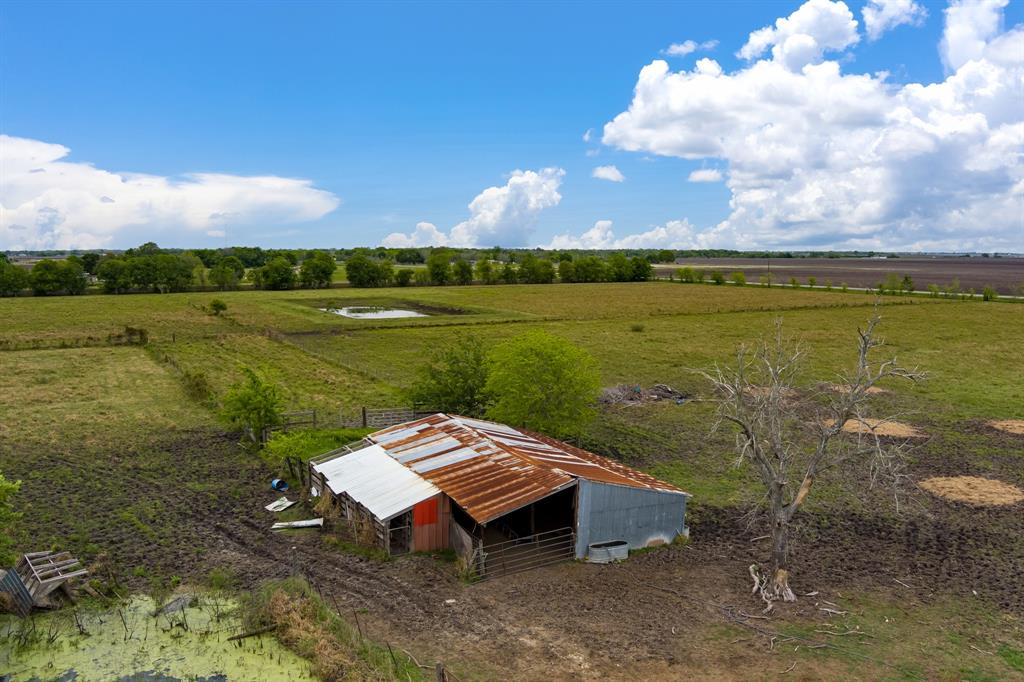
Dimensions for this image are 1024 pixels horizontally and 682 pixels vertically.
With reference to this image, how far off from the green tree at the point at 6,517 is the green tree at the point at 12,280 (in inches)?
4518

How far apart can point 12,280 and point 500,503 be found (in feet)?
413

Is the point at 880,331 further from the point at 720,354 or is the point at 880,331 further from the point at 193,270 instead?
the point at 193,270

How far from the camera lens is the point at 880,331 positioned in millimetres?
73938

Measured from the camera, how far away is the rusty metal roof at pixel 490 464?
1925 cm

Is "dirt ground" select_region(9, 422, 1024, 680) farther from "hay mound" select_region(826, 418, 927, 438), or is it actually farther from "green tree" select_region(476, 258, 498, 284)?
"green tree" select_region(476, 258, 498, 284)

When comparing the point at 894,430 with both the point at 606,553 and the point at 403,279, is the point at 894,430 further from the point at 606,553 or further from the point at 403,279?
the point at 403,279

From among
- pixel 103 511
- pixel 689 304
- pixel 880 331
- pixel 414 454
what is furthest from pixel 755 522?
pixel 689 304

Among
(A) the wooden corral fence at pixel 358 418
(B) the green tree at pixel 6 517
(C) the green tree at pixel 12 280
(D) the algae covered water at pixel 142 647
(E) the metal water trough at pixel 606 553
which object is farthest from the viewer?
(C) the green tree at pixel 12 280

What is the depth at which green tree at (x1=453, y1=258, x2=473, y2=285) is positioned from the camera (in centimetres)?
15425

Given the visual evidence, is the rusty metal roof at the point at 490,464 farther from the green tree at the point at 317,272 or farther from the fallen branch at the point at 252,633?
the green tree at the point at 317,272

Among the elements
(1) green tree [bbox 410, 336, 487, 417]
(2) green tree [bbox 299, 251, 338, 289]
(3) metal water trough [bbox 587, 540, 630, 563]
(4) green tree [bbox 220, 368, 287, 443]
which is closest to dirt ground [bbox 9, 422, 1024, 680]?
(3) metal water trough [bbox 587, 540, 630, 563]

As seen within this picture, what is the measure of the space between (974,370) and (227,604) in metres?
53.1

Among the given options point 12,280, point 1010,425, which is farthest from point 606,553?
point 12,280

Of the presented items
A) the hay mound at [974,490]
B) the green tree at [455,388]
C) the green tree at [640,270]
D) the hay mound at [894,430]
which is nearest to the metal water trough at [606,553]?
the hay mound at [974,490]
